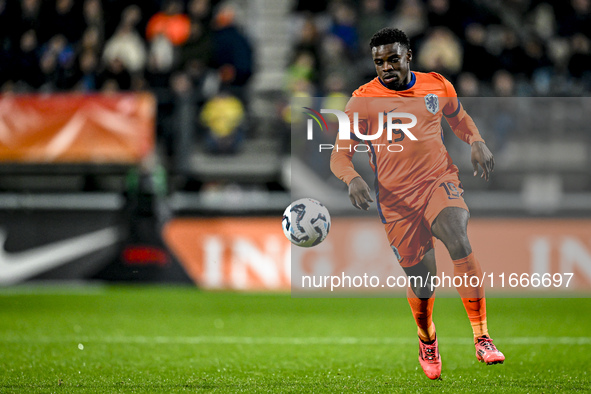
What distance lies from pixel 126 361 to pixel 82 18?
8.90m

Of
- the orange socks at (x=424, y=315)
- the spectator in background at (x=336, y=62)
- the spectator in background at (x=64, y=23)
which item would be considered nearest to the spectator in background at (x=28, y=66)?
the spectator in background at (x=64, y=23)

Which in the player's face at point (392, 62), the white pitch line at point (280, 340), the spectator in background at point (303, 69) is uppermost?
the player's face at point (392, 62)

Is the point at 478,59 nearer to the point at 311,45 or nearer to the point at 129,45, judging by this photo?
the point at 311,45

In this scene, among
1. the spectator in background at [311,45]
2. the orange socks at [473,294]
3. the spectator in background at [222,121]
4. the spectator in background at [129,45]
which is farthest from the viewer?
the spectator in background at [129,45]

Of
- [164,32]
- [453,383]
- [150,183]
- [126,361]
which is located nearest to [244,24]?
[164,32]

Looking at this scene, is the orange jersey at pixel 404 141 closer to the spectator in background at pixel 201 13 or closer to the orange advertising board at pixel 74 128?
the orange advertising board at pixel 74 128

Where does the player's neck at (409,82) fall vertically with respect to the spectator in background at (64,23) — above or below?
below

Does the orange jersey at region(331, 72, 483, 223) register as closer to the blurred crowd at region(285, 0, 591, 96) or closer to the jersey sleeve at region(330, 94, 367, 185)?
the jersey sleeve at region(330, 94, 367, 185)

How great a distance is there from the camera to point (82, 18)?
1385cm

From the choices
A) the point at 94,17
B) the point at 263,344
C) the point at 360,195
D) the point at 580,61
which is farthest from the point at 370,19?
the point at 360,195

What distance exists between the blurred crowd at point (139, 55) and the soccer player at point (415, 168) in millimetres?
7705

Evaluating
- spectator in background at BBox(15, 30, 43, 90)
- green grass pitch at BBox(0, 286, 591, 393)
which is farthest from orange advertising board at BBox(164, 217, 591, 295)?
spectator in background at BBox(15, 30, 43, 90)

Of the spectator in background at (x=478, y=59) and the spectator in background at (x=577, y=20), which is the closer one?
the spectator in background at (x=478, y=59)

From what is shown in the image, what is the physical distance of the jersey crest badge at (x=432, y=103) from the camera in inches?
209
